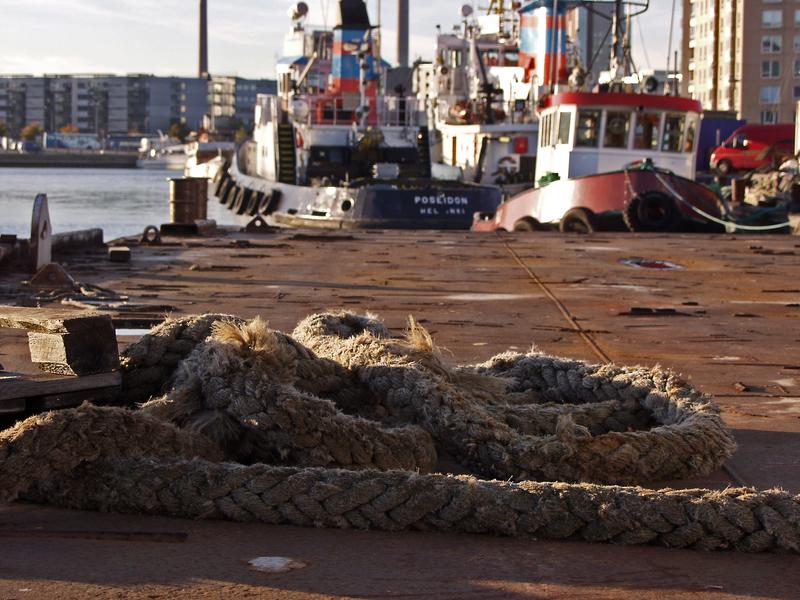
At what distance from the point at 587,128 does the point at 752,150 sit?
2649 cm

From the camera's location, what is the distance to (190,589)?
2.41 meters

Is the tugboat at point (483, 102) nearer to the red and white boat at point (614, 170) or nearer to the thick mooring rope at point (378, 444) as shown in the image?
the red and white boat at point (614, 170)

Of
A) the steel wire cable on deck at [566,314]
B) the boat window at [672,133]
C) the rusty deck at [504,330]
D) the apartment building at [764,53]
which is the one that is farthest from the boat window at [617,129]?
the apartment building at [764,53]

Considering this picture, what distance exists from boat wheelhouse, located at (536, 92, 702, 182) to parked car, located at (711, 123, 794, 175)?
880 inches

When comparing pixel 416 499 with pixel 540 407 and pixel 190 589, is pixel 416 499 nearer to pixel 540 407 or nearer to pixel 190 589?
pixel 190 589

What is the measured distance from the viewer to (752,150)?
47469 millimetres

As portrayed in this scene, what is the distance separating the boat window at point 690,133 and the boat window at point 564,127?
2.20 metres

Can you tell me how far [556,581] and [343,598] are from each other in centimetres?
43

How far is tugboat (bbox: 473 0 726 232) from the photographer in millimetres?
19906

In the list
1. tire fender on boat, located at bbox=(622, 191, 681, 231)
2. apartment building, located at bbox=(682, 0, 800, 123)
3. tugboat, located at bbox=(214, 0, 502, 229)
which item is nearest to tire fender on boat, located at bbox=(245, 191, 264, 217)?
tugboat, located at bbox=(214, 0, 502, 229)

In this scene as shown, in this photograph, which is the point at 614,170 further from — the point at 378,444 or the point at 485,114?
the point at 378,444

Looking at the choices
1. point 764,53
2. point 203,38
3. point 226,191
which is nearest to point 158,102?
point 203,38

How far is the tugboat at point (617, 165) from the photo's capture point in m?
19.9

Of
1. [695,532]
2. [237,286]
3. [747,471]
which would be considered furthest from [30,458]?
[237,286]
